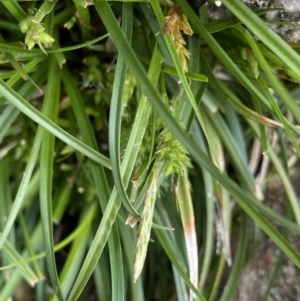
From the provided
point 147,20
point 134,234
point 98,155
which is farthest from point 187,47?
point 134,234

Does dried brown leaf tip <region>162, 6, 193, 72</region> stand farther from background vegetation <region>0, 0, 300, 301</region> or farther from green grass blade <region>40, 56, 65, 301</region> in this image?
green grass blade <region>40, 56, 65, 301</region>

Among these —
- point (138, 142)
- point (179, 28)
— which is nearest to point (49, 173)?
point (138, 142)

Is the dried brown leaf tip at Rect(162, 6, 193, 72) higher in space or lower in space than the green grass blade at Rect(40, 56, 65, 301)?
higher

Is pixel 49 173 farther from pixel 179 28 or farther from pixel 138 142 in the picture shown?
pixel 179 28

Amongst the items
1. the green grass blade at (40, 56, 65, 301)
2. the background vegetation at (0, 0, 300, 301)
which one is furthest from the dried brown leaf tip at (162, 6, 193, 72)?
the green grass blade at (40, 56, 65, 301)

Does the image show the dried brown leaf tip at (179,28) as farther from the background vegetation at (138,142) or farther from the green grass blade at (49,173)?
the green grass blade at (49,173)

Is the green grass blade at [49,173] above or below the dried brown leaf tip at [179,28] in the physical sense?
below

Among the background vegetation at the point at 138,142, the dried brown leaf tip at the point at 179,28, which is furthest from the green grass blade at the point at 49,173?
the dried brown leaf tip at the point at 179,28

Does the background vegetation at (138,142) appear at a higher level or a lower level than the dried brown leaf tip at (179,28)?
lower
